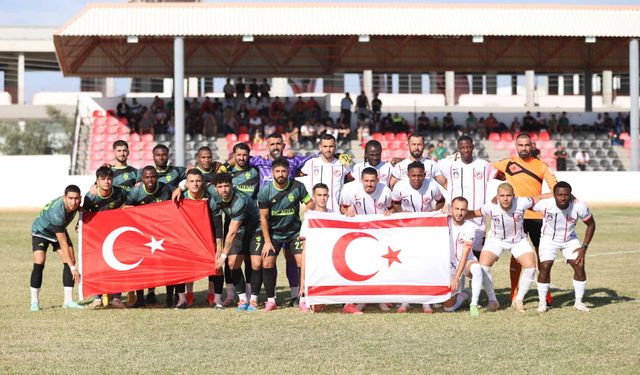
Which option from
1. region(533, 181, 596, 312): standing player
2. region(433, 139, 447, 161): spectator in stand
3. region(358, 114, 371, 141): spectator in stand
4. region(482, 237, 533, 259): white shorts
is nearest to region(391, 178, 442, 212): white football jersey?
region(482, 237, 533, 259): white shorts

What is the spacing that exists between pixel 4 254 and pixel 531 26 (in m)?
22.2

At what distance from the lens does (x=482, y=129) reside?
37.8 meters

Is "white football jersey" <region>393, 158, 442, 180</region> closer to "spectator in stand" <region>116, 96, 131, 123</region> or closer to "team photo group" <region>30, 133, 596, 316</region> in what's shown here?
"team photo group" <region>30, 133, 596, 316</region>

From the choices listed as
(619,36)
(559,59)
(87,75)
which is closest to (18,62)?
(87,75)

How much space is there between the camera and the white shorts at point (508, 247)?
1148 cm

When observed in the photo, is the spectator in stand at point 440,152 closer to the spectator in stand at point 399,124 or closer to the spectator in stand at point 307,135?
the spectator in stand at point 399,124

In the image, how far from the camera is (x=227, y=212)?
1164 centimetres

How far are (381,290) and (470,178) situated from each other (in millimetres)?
1878

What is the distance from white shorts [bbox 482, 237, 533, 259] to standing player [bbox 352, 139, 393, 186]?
1440 millimetres

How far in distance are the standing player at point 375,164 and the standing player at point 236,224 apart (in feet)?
4.45

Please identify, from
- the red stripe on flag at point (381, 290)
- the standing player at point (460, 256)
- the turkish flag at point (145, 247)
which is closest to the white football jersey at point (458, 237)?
the standing player at point (460, 256)

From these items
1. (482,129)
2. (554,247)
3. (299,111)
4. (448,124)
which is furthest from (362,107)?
(554,247)

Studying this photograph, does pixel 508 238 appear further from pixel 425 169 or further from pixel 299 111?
pixel 299 111

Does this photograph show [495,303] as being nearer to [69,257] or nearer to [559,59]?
[69,257]
